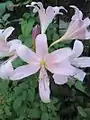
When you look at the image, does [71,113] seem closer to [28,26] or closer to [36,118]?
[36,118]

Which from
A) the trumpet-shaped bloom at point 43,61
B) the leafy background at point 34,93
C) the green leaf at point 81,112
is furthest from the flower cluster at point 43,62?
the green leaf at point 81,112

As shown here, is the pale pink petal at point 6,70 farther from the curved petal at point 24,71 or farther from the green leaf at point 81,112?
the green leaf at point 81,112

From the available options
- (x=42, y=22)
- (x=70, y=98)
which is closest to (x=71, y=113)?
(x=70, y=98)

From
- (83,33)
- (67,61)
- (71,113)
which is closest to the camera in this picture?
(67,61)

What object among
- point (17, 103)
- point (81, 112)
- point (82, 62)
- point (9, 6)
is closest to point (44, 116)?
point (17, 103)

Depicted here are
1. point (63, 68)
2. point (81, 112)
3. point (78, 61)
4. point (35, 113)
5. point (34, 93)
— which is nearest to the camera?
point (63, 68)

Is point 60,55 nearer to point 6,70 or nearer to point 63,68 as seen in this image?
point 63,68
